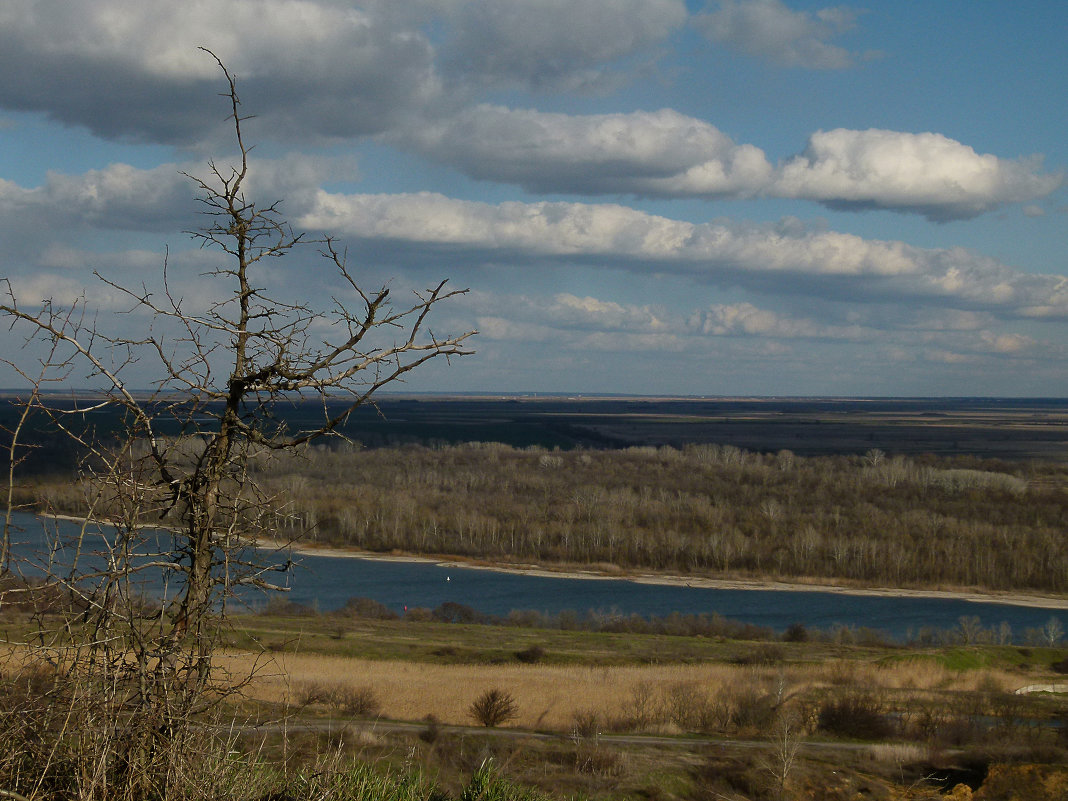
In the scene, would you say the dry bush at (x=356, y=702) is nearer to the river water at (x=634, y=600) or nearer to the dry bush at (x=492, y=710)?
the dry bush at (x=492, y=710)

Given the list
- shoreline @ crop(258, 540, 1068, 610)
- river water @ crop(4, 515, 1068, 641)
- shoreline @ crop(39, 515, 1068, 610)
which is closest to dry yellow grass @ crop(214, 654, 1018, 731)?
river water @ crop(4, 515, 1068, 641)

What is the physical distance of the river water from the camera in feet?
201

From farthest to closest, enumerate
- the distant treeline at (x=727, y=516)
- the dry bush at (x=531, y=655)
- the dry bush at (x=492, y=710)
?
the distant treeline at (x=727, y=516) < the dry bush at (x=531, y=655) < the dry bush at (x=492, y=710)

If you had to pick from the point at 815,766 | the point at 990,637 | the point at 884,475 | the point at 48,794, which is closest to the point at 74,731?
the point at 48,794

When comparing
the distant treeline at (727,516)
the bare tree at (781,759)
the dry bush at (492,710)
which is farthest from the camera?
the distant treeline at (727,516)

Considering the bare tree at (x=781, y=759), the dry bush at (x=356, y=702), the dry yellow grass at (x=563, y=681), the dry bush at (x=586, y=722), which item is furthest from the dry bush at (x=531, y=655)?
the bare tree at (x=781, y=759)

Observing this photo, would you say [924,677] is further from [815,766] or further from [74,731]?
[74,731]

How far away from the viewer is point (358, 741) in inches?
784

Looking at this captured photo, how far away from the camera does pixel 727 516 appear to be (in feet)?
310

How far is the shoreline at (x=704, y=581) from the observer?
2764 inches

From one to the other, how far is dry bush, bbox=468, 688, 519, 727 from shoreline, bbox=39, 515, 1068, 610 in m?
38.3

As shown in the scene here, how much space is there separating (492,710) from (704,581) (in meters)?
49.5

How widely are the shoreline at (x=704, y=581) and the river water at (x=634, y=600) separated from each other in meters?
1.06

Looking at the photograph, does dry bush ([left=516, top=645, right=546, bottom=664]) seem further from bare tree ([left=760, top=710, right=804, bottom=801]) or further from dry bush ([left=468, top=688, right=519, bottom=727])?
bare tree ([left=760, top=710, right=804, bottom=801])
